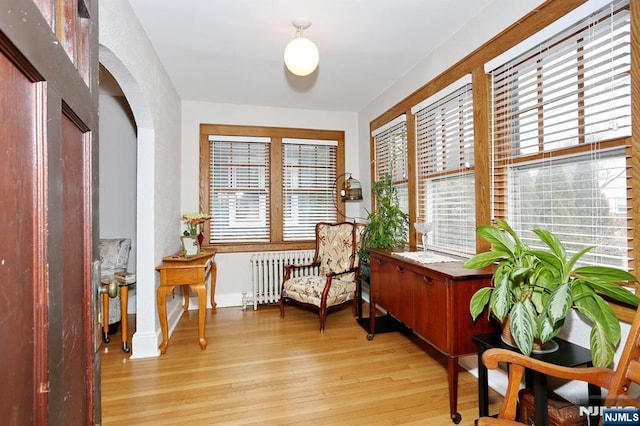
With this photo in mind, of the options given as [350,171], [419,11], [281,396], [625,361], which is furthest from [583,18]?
[350,171]

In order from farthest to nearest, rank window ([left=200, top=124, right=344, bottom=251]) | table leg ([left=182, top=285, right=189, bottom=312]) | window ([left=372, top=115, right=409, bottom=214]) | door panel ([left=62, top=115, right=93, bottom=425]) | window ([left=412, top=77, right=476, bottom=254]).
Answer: window ([left=200, top=124, right=344, bottom=251]) < table leg ([left=182, top=285, right=189, bottom=312]) < window ([left=372, top=115, right=409, bottom=214]) < window ([left=412, top=77, right=476, bottom=254]) < door panel ([left=62, top=115, right=93, bottom=425])

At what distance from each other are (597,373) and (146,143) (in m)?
3.22

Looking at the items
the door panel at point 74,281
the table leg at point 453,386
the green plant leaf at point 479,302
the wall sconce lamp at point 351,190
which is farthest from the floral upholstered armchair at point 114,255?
the green plant leaf at point 479,302

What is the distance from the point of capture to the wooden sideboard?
193 centimetres

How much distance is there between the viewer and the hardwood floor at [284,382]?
1935mm

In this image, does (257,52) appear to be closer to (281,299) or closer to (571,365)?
(281,299)

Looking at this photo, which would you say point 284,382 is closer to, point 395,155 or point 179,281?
point 179,281

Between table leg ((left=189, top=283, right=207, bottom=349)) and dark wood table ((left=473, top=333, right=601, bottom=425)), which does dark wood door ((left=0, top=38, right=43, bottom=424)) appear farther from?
table leg ((left=189, top=283, right=207, bottom=349))

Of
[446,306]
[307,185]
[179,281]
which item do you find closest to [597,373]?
[446,306]

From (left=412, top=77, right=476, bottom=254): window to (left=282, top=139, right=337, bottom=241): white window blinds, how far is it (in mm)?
1610

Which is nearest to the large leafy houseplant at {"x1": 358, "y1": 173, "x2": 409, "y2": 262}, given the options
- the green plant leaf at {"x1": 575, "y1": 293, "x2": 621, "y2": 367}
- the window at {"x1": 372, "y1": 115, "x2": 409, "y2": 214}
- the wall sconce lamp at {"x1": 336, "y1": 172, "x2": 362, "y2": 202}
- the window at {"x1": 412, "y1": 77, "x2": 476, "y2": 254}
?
the window at {"x1": 372, "y1": 115, "x2": 409, "y2": 214}

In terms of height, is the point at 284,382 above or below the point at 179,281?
below

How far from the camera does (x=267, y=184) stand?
171 inches

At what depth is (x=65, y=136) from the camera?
73cm
